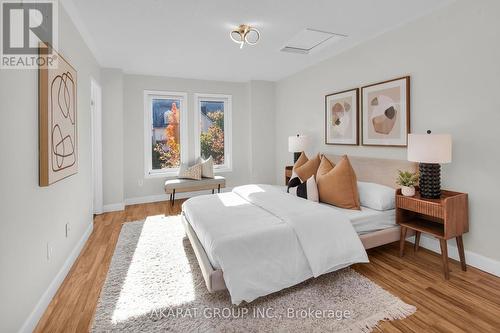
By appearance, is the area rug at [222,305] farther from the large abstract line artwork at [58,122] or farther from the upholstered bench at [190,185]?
the upholstered bench at [190,185]

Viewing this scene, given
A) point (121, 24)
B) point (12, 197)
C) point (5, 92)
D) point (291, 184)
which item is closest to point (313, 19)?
point (291, 184)

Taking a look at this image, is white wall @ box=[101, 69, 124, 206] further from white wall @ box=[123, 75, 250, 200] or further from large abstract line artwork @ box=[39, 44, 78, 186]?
large abstract line artwork @ box=[39, 44, 78, 186]

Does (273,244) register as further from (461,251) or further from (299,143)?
(299,143)

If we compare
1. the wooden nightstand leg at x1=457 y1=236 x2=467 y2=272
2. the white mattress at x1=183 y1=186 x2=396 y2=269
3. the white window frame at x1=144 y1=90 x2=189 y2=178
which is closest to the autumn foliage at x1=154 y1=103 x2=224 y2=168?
the white window frame at x1=144 y1=90 x2=189 y2=178

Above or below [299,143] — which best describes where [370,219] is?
below

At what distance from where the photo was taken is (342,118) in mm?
3949

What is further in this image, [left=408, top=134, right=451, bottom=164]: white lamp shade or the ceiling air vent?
the ceiling air vent

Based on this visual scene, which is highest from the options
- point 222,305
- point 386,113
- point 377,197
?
point 386,113

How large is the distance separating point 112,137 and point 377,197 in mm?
4234

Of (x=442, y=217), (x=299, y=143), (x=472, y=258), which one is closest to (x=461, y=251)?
(x=472, y=258)

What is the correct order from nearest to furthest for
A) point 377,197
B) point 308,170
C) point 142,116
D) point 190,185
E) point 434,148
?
point 434,148 < point 377,197 < point 308,170 < point 190,185 < point 142,116

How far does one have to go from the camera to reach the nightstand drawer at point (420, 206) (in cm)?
232

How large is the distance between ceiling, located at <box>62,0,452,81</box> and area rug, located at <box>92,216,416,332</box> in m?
2.54

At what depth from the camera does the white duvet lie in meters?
1.92
